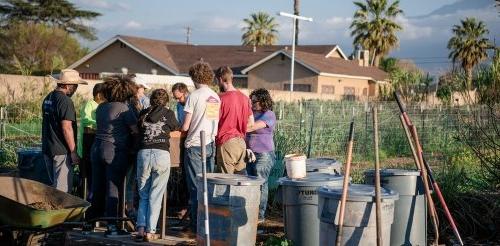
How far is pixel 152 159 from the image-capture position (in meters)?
7.46

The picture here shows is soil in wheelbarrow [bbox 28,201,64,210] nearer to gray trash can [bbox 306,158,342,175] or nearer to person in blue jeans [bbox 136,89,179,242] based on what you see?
person in blue jeans [bbox 136,89,179,242]

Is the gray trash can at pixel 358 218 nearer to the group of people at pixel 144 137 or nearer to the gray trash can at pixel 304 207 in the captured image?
the gray trash can at pixel 304 207

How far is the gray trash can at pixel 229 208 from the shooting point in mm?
6750

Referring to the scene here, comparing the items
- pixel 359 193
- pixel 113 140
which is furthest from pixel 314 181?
pixel 113 140

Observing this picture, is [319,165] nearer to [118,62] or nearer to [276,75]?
[276,75]

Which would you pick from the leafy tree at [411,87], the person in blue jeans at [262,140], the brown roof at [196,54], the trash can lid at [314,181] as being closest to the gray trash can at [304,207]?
the trash can lid at [314,181]

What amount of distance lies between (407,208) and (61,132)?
394 cm

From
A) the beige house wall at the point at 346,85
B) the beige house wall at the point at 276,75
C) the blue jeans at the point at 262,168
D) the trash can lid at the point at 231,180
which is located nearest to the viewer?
the trash can lid at the point at 231,180

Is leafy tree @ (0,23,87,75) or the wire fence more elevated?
leafy tree @ (0,23,87,75)

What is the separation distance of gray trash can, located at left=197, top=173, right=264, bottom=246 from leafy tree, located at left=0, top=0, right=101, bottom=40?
160 ft

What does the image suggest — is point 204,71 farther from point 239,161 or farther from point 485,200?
point 485,200

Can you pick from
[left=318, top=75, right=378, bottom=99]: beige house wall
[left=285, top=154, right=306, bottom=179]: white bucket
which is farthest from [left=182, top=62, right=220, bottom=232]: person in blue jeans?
[left=318, top=75, right=378, bottom=99]: beige house wall

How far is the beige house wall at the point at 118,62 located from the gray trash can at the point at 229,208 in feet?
107

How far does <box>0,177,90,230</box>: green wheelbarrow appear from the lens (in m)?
6.36
